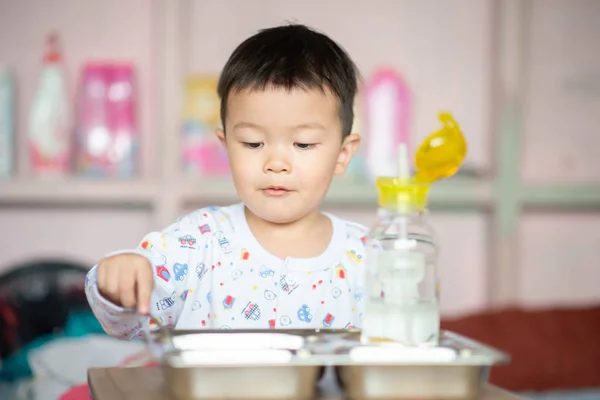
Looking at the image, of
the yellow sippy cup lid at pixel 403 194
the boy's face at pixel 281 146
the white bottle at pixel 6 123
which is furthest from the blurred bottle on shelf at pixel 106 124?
the yellow sippy cup lid at pixel 403 194

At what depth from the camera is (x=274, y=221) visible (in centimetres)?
129

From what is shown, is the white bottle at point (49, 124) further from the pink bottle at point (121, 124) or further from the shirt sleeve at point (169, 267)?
the shirt sleeve at point (169, 267)

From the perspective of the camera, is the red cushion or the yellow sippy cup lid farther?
the red cushion

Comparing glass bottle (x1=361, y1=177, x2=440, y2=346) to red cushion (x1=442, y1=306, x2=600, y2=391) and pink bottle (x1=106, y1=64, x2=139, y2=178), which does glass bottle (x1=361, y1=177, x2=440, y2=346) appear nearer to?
red cushion (x1=442, y1=306, x2=600, y2=391)

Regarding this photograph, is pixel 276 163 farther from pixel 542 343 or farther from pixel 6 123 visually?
pixel 6 123

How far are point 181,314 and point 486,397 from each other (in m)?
0.58

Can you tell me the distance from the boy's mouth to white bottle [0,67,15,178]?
168 centimetres

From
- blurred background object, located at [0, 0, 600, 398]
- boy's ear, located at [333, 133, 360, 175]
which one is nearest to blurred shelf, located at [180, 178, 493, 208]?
blurred background object, located at [0, 0, 600, 398]

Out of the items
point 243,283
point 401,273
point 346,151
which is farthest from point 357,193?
point 401,273

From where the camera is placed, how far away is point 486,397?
0.81 meters

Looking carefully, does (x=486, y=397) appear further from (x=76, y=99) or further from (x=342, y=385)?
(x=76, y=99)

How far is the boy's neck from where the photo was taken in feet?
4.26

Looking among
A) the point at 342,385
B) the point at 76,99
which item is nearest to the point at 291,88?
the point at 342,385

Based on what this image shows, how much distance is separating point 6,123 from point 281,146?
1.76m
